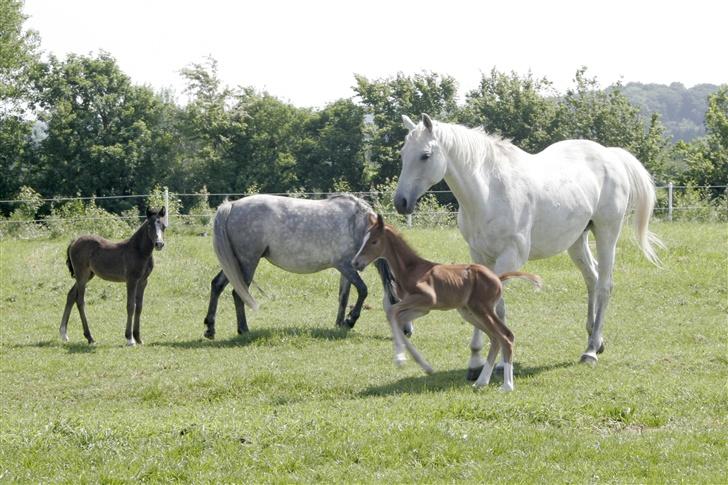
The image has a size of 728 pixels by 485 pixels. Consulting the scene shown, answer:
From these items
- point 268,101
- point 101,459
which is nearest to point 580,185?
point 101,459

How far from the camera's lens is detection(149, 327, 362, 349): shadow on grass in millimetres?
12992

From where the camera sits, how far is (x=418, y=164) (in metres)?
9.43

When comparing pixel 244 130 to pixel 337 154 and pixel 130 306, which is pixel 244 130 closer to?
pixel 337 154

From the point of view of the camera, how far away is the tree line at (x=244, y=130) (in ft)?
172

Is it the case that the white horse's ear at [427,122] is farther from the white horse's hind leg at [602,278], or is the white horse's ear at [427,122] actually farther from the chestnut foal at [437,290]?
the white horse's hind leg at [602,278]

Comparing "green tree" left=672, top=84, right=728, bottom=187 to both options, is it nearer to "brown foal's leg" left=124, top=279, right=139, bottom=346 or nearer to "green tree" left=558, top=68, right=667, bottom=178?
"green tree" left=558, top=68, right=667, bottom=178

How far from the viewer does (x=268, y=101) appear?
61031 millimetres

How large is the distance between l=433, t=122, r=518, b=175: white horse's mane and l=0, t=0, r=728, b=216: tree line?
42.2 meters

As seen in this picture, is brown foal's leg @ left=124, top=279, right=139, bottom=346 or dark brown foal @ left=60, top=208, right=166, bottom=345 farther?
dark brown foal @ left=60, top=208, right=166, bottom=345

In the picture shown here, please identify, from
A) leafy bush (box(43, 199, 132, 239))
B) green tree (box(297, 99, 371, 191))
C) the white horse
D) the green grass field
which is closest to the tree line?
green tree (box(297, 99, 371, 191))

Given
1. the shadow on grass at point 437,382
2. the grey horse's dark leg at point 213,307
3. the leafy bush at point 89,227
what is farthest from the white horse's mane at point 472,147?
the leafy bush at point 89,227

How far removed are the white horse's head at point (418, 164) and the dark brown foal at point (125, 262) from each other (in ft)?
16.9

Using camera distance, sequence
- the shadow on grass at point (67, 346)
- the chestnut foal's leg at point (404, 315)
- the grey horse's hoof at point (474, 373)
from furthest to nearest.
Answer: the shadow on grass at point (67, 346), the grey horse's hoof at point (474, 373), the chestnut foal's leg at point (404, 315)

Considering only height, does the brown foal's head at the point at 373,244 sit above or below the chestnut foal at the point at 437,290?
above
